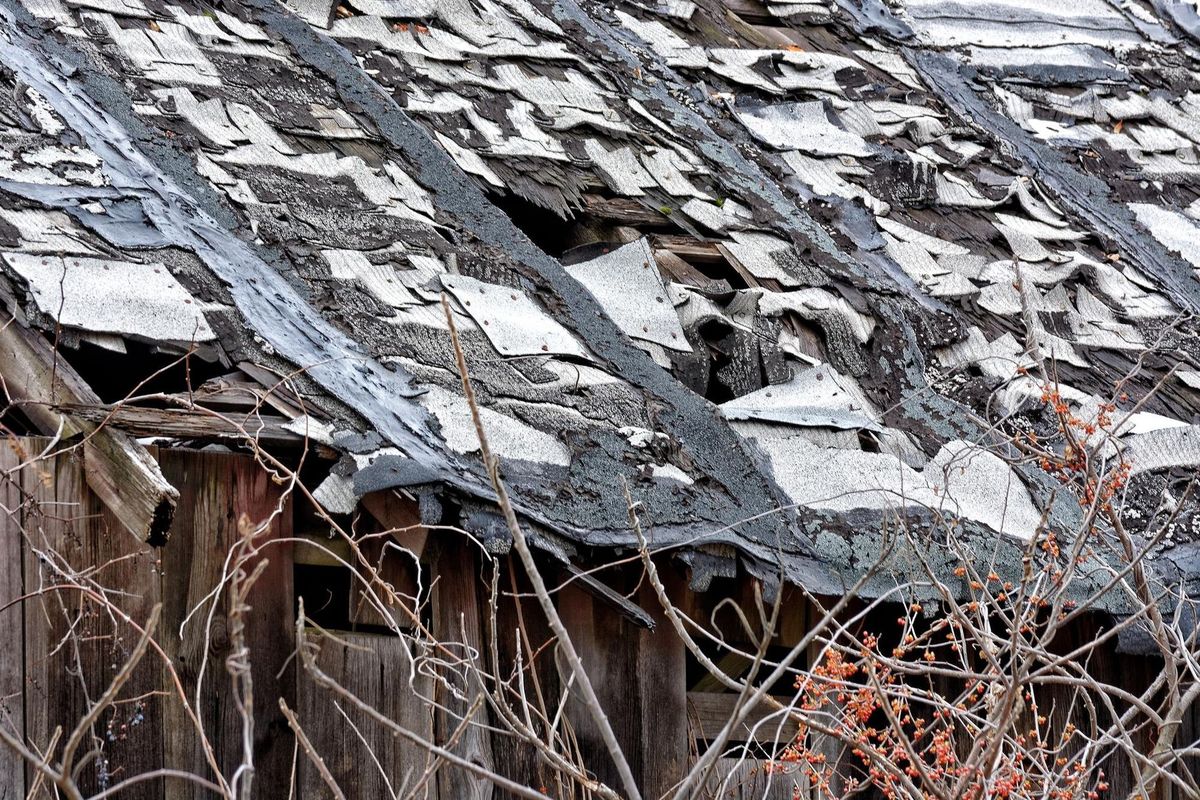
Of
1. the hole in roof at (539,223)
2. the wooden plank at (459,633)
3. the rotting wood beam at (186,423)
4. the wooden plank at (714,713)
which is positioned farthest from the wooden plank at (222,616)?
the hole in roof at (539,223)

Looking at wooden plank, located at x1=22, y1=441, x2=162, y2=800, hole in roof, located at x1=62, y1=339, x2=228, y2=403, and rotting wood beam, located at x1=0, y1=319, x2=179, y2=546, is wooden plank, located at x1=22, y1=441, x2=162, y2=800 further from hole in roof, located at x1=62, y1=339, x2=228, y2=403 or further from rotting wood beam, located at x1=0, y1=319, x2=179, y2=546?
hole in roof, located at x1=62, y1=339, x2=228, y2=403

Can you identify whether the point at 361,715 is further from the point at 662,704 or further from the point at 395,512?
the point at 662,704

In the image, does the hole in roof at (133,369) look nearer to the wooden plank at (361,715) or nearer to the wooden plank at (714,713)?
the wooden plank at (361,715)

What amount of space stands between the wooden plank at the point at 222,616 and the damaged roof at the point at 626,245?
1.20ft

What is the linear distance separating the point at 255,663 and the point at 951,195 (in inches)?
146

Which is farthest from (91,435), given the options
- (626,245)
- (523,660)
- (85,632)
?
(626,245)

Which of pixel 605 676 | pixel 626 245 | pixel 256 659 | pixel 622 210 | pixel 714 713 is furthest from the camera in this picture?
pixel 622 210

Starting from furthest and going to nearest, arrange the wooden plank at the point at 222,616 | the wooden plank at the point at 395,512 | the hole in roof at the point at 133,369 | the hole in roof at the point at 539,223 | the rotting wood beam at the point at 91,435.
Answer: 1. the hole in roof at the point at 539,223
2. the wooden plank at the point at 222,616
3. the hole in roof at the point at 133,369
4. the wooden plank at the point at 395,512
5. the rotting wood beam at the point at 91,435

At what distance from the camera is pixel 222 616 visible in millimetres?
3557

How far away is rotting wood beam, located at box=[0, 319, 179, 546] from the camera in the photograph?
3113mm

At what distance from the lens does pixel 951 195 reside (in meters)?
5.75

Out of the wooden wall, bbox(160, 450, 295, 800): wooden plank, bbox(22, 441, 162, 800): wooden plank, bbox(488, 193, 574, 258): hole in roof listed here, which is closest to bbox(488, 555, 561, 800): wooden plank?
the wooden wall

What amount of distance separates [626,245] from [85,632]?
7.40 feet

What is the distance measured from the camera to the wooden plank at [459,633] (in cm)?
351
